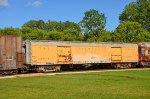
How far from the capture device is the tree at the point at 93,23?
92.1 m

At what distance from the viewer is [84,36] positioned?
298 feet

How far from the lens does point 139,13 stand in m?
102

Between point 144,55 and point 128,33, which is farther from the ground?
point 128,33

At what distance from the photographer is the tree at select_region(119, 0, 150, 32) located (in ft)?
330

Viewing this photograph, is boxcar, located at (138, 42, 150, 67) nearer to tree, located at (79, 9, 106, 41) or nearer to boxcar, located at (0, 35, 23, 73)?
boxcar, located at (0, 35, 23, 73)

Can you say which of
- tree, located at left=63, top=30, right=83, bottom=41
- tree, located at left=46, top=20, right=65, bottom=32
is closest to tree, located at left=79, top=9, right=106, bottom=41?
tree, located at left=63, top=30, right=83, bottom=41

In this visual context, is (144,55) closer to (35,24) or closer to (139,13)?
(139,13)

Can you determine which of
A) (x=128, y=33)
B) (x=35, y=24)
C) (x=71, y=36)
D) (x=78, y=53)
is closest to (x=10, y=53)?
(x=78, y=53)

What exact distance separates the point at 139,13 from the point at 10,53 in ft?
232

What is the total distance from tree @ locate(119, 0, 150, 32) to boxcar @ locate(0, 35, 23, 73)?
68.3 meters

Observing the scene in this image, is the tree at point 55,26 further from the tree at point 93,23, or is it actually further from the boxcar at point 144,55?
the boxcar at point 144,55

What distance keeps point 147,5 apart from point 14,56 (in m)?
72.5

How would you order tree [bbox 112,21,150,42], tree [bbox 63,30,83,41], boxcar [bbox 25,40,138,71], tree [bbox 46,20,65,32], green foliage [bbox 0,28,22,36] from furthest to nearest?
tree [bbox 46,20,65,32] → tree [bbox 112,21,150,42] → tree [bbox 63,30,83,41] → green foliage [bbox 0,28,22,36] → boxcar [bbox 25,40,138,71]

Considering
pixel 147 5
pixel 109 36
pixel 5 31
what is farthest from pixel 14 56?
pixel 147 5
